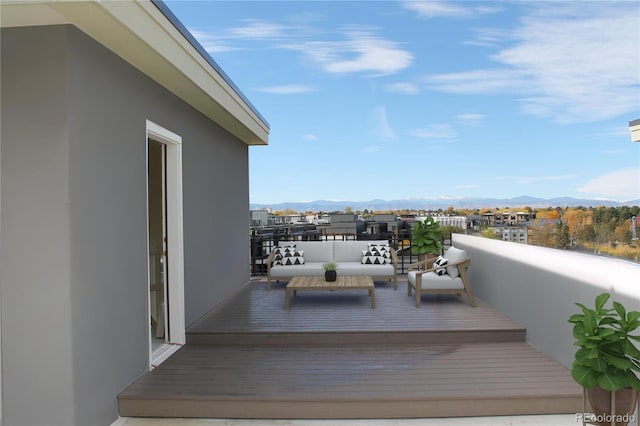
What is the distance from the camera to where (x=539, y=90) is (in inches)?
582

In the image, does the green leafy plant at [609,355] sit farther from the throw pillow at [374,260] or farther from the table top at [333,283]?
the throw pillow at [374,260]

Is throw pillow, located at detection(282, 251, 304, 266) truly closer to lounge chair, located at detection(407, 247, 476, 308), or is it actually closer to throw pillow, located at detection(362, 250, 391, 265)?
throw pillow, located at detection(362, 250, 391, 265)

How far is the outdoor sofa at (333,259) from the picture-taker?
653 centimetres

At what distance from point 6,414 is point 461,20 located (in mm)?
13273

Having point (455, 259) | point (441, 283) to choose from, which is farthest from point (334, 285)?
point (455, 259)

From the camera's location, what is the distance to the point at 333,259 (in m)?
7.22

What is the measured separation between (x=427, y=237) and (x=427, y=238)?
2 cm

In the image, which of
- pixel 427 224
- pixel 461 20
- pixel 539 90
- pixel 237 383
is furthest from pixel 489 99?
pixel 237 383

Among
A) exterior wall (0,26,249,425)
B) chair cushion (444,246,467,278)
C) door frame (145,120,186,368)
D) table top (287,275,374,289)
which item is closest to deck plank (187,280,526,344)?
door frame (145,120,186,368)

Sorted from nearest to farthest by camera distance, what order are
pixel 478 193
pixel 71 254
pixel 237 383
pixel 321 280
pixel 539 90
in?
pixel 71 254 → pixel 237 383 → pixel 321 280 → pixel 539 90 → pixel 478 193

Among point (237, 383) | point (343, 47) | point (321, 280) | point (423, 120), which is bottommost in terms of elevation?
point (237, 383)

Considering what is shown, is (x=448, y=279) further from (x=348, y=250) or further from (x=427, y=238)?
(x=348, y=250)

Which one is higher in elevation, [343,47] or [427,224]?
[343,47]

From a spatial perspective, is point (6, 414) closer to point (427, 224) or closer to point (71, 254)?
point (71, 254)
